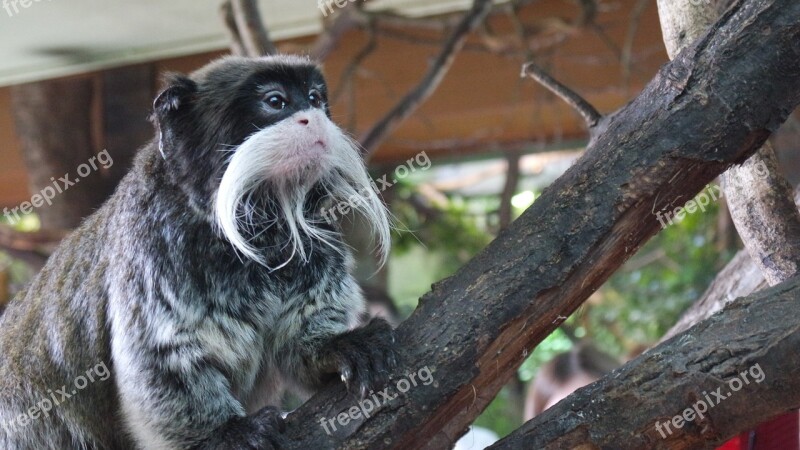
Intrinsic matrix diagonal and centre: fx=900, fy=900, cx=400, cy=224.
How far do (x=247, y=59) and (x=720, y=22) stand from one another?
1.02 metres

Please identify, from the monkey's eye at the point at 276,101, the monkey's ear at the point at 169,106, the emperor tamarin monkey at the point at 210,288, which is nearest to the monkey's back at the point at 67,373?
the emperor tamarin monkey at the point at 210,288

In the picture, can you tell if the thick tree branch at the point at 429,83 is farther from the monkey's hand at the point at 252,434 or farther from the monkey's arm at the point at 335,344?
the monkey's hand at the point at 252,434

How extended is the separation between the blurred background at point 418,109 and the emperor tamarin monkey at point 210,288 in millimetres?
1227

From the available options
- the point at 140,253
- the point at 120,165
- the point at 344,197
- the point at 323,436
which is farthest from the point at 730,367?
the point at 120,165

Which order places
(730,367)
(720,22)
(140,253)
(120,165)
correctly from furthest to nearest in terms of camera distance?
1. (120,165)
2. (140,253)
3. (720,22)
4. (730,367)

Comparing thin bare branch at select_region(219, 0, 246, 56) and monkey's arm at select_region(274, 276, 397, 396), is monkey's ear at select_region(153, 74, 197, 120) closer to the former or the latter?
monkey's arm at select_region(274, 276, 397, 396)

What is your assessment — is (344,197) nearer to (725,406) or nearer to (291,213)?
(291,213)

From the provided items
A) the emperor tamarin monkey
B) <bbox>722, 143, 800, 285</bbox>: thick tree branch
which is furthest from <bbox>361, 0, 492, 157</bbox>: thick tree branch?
<bbox>722, 143, 800, 285</bbox>: thick tree branch

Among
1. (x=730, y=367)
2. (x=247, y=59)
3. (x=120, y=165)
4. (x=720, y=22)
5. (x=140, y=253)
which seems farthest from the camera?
(x=120, y=165)

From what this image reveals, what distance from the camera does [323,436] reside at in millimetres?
1567

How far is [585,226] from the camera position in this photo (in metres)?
1.55

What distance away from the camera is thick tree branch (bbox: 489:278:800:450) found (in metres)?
1.38

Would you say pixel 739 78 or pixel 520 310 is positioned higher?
pixel 739 78

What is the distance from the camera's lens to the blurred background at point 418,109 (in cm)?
353
